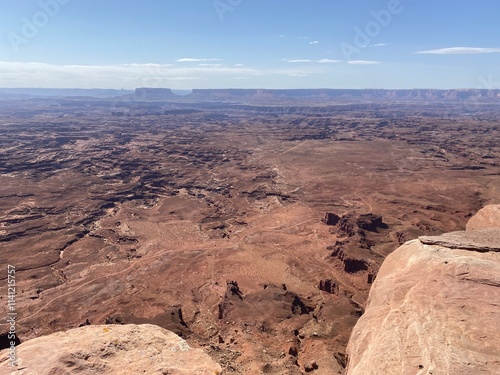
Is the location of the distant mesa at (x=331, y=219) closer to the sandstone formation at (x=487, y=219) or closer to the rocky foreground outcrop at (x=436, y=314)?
the sandstone formation at (x=487, y=219)

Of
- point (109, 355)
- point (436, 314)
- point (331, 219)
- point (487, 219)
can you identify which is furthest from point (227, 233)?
point (109, 355)

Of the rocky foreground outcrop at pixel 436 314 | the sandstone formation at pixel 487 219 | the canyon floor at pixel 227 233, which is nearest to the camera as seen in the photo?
the rocky foreground outcrop at pixel 436 314

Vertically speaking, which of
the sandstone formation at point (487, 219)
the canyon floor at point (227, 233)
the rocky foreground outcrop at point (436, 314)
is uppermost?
the rocky foreground outcrop at point (436, 314)

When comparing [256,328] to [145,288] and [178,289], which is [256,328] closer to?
[178,289]

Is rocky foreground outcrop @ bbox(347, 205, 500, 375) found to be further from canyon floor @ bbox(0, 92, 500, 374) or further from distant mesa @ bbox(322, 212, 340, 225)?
distant mesa @ bbox(322, 212, 340, 225)

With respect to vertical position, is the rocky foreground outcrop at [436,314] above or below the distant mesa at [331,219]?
above

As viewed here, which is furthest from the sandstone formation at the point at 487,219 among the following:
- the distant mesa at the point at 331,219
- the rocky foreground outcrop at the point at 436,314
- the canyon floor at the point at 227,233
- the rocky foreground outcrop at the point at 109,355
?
the rocky foreground outcrop at the point at 109,355

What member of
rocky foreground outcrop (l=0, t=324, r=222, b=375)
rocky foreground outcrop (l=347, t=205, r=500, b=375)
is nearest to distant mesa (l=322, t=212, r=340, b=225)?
rocky foreground outcrop (l=347, t=205, r=500, b=375)
